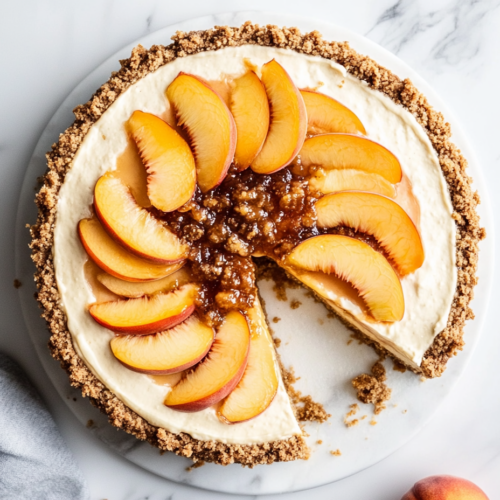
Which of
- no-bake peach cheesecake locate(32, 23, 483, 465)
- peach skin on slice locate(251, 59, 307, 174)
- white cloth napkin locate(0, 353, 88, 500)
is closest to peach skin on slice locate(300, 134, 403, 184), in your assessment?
no-bake peach cheesecake locate(32, 23, 483, 465)

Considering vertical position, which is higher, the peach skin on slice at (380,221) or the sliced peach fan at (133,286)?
the peach skin on slice at (380,221)

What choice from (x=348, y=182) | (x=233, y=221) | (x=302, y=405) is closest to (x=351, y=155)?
(x=348, y=182)

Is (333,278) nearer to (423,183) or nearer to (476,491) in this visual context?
(423,183)

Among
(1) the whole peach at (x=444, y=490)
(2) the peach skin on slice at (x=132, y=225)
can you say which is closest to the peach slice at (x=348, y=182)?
(2) the peach skin on slice at (x=132, y=225)

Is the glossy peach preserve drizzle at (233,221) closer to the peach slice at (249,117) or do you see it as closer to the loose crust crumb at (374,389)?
the peach slice at (249,117)

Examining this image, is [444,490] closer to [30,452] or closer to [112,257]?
[112,257]

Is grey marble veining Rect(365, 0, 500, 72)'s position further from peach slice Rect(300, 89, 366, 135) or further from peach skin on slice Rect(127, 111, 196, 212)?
peach skin on slice Rect(127, 111, 196, 212)
